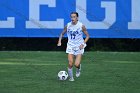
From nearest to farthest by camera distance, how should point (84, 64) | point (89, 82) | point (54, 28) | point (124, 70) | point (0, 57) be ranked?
point (89, 82) → point (124, 70) → point (84, 64) → point (0, 57) → point (54, 28)

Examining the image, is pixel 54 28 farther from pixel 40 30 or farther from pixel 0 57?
pixel 0 57

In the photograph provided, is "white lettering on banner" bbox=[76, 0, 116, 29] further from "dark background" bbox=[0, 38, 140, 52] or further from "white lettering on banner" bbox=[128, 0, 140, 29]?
"dark background" bbox=[0, 38, 140, 52]

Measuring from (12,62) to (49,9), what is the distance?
799 cm

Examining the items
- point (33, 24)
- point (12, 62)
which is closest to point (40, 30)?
point (33, 24)

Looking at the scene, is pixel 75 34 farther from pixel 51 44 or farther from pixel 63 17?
pixel 51 44

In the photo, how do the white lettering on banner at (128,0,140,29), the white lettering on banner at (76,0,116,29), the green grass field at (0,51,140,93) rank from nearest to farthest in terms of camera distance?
the green grass field at (0,51,140,93) < the white lettering on banner at (76,0,116,29) < the white lettering on banner at (128,0,140,29)

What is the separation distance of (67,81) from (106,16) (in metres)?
14.2

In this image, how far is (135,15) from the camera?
28.7 metres

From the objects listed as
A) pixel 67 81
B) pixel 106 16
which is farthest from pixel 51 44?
pixel 67 81

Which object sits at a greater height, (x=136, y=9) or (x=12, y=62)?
(x=136, y=9)

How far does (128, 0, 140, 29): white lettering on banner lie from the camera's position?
93.6 feet

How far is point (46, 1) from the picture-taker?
2880cm

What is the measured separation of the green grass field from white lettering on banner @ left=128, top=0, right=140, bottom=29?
593 centimetres

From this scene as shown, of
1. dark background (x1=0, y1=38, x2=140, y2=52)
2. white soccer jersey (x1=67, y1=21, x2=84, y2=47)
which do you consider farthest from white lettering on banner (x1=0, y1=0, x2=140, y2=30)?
white soccer jersey (x1=67, y1=21, x2=84, y2=47)
